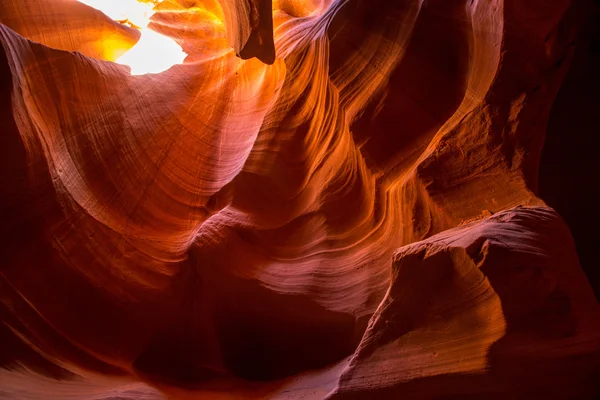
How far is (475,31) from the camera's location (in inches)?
129

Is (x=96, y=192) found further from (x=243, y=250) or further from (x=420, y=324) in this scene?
(x=420, y=324)

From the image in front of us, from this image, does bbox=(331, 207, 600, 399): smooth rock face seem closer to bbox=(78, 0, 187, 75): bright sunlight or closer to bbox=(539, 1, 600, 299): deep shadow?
bbox=(539, 1, 600, 299): deep shadow

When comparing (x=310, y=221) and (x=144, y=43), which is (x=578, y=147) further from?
(x=144, y=43)

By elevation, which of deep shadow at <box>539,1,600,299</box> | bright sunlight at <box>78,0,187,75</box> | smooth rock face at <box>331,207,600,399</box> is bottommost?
smooth rock face at <box>331,207,600,399</box>

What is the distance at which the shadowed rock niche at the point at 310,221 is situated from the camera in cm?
223

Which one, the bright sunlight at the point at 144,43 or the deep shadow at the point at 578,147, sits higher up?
the bright sunlight at the point at 144,43

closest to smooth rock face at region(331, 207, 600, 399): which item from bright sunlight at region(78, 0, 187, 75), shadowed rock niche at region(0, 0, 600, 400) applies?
shadowed rock niche at region(0, 0, 600, 400)

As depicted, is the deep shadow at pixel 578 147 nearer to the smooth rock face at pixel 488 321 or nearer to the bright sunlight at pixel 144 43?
the smooth rock face at pixel 488 321

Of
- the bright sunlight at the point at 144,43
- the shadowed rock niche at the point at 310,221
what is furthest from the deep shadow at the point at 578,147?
the bright sunlight at the point at 144,43

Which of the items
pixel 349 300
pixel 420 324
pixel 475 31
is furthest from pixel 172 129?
pixel 420 324

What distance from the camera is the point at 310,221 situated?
3.84m

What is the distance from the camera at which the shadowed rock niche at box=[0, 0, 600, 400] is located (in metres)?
2.23

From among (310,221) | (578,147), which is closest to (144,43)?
(310,221)

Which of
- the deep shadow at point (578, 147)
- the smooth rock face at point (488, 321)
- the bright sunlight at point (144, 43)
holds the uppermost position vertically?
the bright sunlight at point (144, 43)
